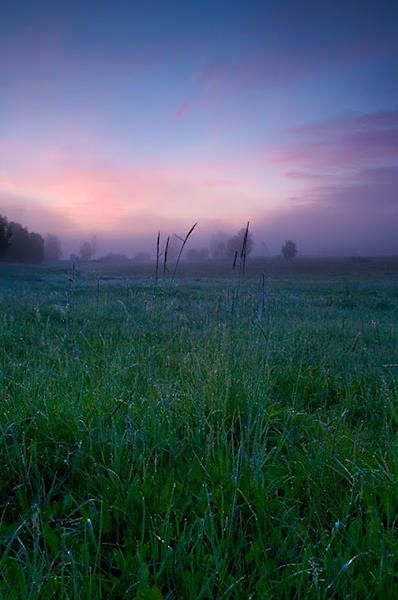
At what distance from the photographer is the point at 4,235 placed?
2308 inches

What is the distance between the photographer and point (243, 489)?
2484 mm

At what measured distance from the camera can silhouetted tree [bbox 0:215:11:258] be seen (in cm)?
5841

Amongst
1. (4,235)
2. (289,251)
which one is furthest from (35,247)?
(289,251)

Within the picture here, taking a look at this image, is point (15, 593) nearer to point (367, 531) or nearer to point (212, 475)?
point (212, 475)

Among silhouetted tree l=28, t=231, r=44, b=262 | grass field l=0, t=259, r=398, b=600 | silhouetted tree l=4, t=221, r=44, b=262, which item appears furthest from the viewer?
silhouetted tree l=28, t=231, r=44, b=262

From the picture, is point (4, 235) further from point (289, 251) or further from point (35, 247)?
point (289, 251)

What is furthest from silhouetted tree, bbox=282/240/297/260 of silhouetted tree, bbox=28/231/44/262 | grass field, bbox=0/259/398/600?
grass field, bbox=0/259/398/600

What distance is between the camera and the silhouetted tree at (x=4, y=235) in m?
58.4

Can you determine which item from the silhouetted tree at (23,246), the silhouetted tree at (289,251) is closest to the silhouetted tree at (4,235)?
the silhouetted tree at (23,246)

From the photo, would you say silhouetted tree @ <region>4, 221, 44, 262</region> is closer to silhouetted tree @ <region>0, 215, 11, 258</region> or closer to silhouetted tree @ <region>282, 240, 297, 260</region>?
silhouetted tree @ <region>0, 215, 11, 258</region>

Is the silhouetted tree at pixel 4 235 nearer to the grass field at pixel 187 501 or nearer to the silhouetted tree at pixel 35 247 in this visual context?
the silhouetted tree at pixel 35 247

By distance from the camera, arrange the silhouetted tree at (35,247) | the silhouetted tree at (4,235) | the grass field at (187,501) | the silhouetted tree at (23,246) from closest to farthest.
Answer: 1. the grass field at (187,501)
2. the silhouetted tree at (4,235)
3. the silhouetted tree at (23,246)
4. the silhouetted tree at (35,247)

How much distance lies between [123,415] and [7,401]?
865mm

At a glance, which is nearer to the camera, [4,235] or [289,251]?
[4,235]
